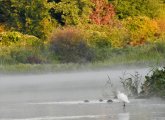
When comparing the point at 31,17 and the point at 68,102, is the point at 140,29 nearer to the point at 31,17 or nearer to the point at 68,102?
the point at 31,17

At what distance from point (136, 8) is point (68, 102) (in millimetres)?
27544

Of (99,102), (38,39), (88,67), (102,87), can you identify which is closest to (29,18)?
(38,39)

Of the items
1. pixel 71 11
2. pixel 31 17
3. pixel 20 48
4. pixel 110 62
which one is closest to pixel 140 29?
pixel 71 11

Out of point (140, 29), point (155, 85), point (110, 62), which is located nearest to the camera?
point (155, 85)

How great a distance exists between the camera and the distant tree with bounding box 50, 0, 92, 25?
40.6m

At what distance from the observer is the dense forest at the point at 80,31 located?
33.6 m

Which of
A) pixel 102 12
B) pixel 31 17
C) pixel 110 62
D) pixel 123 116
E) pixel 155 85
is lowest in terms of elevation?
pixel 110 62

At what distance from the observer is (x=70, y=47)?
33.9m

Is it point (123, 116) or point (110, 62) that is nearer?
point (123, 116)

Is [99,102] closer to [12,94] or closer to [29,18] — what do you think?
[12,94]

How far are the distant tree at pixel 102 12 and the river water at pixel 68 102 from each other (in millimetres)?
14454

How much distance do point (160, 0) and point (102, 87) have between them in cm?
2592

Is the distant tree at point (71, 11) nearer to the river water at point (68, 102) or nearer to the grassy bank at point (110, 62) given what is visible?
the grassy bank at point (110, 62)

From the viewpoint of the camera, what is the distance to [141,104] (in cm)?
1598
